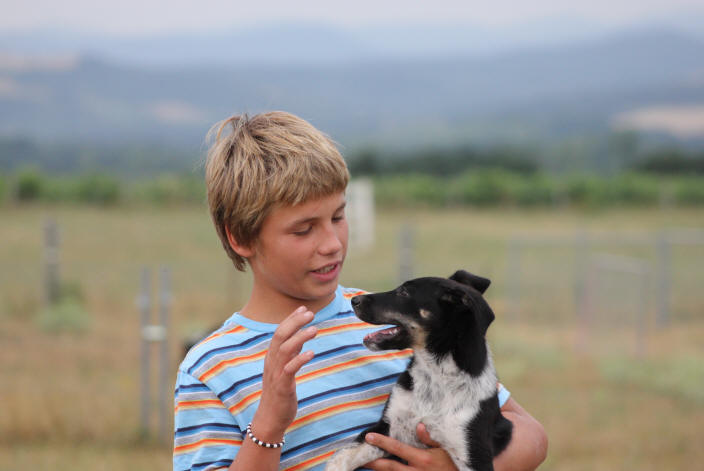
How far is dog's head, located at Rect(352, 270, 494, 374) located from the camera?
2.27m

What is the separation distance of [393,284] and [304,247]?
15.9 meters

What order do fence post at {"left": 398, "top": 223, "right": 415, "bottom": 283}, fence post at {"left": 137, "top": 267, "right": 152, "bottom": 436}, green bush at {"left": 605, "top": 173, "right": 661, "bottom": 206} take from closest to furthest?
1. fence post at {"left": 137, "top": 267, "right": 152, "bottom": 436}
2. fence post at {"left": 398, "top": 223, "right": 415, "bottom": 283}
3. green bush at {"left": 605, "top": 173, "right": 661, "bottom": 206}

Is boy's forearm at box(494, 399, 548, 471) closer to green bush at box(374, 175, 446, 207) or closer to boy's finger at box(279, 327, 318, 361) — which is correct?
boy's finger at box(279, 327, 318, 361)

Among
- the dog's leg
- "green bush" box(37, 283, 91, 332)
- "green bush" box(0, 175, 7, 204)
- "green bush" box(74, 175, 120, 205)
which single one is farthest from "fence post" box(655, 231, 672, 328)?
"green bush" box(74, 175, 120, 205)

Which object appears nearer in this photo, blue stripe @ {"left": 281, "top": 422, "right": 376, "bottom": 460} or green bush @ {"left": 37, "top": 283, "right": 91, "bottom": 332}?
blue stripe @ {"left": 281, "top": 422, "right": 376, "bottom": 460}

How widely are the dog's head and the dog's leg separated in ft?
0.99

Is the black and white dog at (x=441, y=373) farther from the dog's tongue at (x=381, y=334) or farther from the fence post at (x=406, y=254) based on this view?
the fence post at (x=406, y=254)

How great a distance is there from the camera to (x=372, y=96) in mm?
173625

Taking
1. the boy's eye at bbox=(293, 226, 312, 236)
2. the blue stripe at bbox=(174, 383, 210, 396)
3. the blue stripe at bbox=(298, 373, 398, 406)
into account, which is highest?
the boy's eye at bbox=(293, 226, 312, 236)

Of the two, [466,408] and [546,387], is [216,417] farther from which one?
[546,387]

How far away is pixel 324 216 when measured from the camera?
83.4 inches

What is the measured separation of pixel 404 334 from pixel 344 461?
0.42 metres

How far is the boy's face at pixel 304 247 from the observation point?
2.10 m

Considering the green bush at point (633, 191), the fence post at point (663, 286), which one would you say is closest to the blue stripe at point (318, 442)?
the fence post at point (663, 286)
